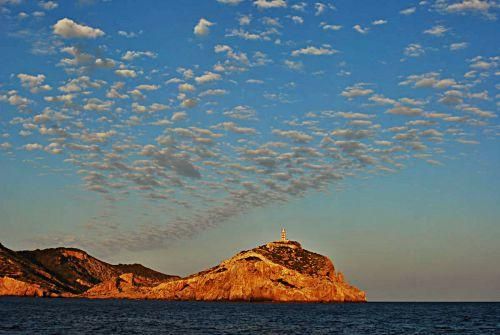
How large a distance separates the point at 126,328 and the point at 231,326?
18665 mm

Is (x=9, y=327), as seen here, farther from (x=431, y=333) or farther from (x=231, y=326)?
(x=431, y=333)

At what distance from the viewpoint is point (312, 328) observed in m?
98.2

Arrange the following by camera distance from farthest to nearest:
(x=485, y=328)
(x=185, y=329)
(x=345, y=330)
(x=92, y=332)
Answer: (x=485, y=328) < (x=345, y=330) < (x=185, y=329) < (x=92, y=332)

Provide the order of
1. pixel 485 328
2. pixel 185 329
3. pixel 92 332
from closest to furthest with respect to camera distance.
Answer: pixel 92 332 → pixel 185 329 → pixel 485 328

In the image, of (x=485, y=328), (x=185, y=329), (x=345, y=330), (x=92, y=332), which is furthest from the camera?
(x=485, y=328)

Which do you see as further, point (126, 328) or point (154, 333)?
point (126, 328)

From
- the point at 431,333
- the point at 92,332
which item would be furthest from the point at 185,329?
the point at 431,333

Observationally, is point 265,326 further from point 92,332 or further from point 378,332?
point 92,332

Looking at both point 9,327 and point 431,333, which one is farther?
point 431,333

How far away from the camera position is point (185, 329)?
295ft

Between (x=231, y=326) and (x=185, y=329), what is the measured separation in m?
12.0

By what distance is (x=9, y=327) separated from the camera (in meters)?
86.1

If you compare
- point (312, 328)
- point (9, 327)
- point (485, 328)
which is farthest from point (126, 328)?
point (485, 328)

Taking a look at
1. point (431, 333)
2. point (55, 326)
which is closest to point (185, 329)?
point (55, 326)
